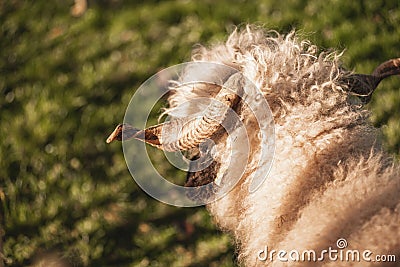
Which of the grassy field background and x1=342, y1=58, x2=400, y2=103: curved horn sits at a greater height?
x1=342, y1=58, x2=400, y2=103: curved horn

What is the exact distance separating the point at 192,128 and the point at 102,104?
254 cm

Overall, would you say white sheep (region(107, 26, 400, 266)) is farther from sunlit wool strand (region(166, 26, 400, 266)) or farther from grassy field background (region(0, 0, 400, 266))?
grassy field background (region(0, 0, 400, 266))

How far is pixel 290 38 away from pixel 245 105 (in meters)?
0.36

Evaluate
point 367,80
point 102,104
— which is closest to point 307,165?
point 367,80

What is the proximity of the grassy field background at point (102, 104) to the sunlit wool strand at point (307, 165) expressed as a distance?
3.79 feet

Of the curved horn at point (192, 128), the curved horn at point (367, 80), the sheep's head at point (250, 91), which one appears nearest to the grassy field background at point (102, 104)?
the curved horn at point (367, 80)

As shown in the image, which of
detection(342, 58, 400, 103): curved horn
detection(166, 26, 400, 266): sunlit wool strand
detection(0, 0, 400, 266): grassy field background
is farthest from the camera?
detection(0, 0, 400, 266): grassy field background

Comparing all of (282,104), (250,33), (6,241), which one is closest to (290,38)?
(250,33)

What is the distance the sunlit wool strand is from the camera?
188cm

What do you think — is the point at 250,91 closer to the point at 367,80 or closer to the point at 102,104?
the point at 367,80

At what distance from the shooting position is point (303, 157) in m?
2.04

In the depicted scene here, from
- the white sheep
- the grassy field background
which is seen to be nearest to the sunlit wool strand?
the white sheep

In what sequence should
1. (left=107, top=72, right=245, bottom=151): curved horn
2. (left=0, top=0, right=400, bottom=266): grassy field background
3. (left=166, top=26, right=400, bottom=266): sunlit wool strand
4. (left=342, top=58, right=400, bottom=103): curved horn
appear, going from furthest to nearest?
(left=0, top=0, right=400, bottom=266): grassy field background
(left=342, top=58, right=400, bottom=103): curved horn
(left=107, top=72, right=245, bottom=151): curved horn
(left=166, top=26, right=400, bottom=266): sunlit wool strand

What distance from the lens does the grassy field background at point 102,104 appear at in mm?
3715
